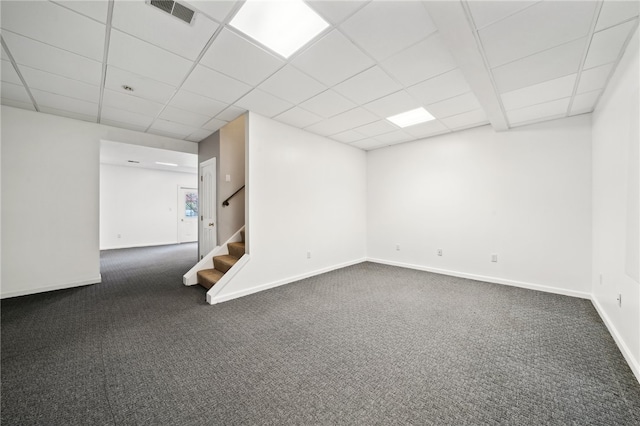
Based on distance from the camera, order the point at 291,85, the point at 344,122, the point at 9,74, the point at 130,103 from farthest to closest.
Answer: the point at 344,122 < the point at 130,103 < the point at 291,85 < the point at 9,74

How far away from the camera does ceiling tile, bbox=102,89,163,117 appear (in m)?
3.13

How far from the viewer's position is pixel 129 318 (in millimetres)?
2861

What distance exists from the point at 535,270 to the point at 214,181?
5.61 metres

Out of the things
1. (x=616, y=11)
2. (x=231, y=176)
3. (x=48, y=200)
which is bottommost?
(x=48, y=200)

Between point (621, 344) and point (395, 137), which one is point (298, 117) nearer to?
point (395, 137)

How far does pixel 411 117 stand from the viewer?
3879mm

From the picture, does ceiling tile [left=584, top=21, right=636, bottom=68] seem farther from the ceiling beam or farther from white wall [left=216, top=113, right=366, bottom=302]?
white wall [left=216, top=113, right=366, bottom=302]

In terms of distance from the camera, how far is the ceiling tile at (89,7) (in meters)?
1.73


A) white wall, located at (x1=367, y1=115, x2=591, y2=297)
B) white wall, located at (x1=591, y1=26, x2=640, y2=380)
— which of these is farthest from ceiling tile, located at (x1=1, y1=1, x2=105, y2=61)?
white wall, located at (x1=367, y1=115, x2=591, y2=297)

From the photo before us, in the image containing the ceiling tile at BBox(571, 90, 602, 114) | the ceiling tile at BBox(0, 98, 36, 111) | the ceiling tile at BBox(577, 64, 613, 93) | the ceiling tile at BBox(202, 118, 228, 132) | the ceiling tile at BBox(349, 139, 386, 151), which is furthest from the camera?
the ceiling tile at BBox(349, 139, 386, 151)

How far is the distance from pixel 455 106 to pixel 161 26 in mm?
3478

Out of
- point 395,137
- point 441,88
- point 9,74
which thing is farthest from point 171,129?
point 441,88

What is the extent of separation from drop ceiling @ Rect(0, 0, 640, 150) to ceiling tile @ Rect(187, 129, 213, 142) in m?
0.73

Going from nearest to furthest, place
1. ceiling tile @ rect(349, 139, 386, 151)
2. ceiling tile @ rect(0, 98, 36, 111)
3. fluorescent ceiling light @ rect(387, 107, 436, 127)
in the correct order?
ceiling tile @ rect(0, 98, 36, 111) < fluorescent ceiling light @ rect(387, 107, 436, 127) < ceiling tile @ rect(349, 139, 386, 151)
